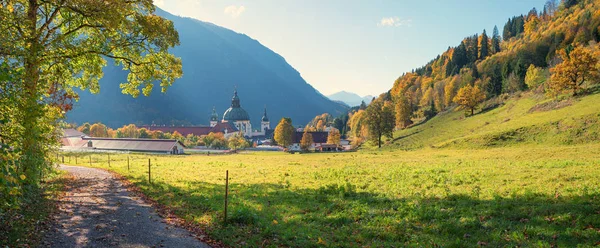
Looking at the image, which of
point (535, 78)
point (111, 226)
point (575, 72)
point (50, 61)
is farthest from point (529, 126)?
point (50, 61)

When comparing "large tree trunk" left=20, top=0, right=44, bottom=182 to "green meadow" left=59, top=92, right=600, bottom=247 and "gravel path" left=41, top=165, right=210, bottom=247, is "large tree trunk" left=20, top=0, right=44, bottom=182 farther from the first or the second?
"green meadow" left=59, top=92, right=600, bottom=247

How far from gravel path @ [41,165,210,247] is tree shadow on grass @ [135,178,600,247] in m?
1.39

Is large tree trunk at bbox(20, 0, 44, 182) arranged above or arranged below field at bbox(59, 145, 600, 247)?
above

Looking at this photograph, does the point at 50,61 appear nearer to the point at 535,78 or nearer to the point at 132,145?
the point at 132,145

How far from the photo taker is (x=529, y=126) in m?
52.4

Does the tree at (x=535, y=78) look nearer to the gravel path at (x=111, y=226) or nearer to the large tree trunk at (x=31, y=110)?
the gravel path at (x=111, y=226)

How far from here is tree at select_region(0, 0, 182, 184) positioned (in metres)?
11.9

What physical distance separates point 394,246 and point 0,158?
9.52 meters

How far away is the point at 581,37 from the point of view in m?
120

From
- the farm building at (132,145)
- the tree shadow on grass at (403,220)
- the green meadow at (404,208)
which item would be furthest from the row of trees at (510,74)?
the tree shadow on grass at (403,220)

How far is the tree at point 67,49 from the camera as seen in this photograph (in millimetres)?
11880

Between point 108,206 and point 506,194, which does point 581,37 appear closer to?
point 506,194

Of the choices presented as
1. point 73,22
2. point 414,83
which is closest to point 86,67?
point 73,22

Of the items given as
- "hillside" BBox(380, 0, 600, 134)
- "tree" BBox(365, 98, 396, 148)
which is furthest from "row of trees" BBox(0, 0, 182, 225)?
"hillside" BBox(380, 0, 600, 134)
